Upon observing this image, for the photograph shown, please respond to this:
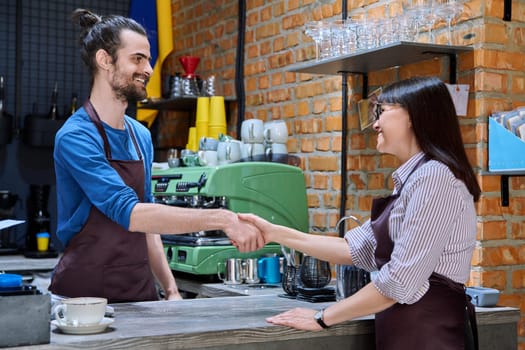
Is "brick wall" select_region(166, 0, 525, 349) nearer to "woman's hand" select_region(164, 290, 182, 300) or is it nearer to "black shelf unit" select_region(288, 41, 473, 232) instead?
"black shelf unit" select_region(288, 41, 473, 232)

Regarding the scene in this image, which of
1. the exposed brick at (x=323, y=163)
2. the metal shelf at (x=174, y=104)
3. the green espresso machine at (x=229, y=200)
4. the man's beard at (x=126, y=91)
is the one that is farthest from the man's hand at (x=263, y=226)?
the metal shelf at (x=174, y=104)

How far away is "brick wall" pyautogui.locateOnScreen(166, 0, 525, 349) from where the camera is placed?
2.78m

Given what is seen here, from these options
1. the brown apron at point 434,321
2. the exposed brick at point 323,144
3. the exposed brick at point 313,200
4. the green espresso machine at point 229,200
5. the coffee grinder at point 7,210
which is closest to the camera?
the brown apron at point 434,321

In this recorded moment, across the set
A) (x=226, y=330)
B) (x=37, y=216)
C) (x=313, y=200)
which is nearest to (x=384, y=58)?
(x=313, y=200)

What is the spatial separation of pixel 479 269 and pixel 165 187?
1.78 metres

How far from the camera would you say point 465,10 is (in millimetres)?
2842

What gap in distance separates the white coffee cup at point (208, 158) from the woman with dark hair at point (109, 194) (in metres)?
1.06

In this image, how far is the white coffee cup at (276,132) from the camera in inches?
151

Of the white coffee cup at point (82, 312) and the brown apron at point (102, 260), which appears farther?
the brown apron at point (102, 260)

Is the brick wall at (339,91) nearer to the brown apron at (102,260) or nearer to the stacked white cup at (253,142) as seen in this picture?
the stacked white cup at (253,142)

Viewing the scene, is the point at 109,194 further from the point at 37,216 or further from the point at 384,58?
the point at 37,216

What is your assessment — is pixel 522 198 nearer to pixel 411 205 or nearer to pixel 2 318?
pixel 411 205

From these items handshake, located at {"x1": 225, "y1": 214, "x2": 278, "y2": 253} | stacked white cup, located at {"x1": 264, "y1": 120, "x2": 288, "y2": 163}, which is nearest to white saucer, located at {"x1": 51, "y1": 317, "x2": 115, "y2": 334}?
handshake, located at {"x1": 225, "y1": 214, "x2": 278, "y2": 253}

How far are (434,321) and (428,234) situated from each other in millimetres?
264
